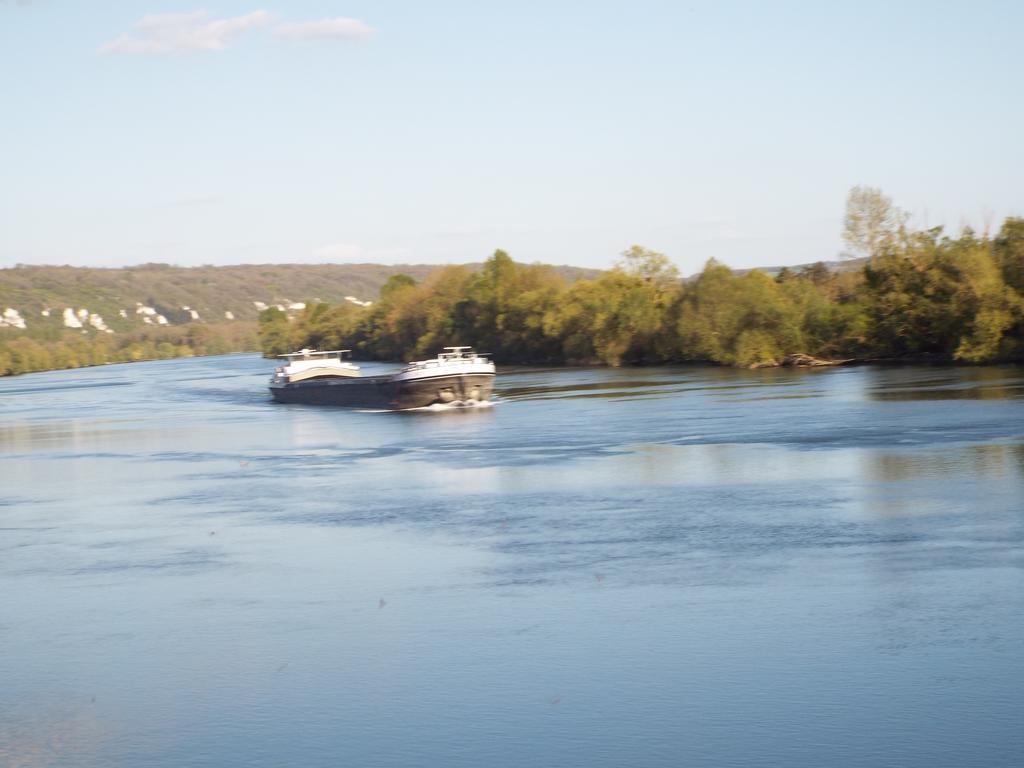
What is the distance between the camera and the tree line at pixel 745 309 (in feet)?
220

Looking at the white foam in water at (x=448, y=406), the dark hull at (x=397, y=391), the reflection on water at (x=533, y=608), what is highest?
the dark hull at (x=397, y=391)

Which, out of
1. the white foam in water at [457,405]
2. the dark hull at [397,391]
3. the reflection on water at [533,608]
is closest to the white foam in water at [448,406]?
the white foam in water at [457,405]

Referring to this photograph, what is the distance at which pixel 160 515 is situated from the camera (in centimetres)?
2523

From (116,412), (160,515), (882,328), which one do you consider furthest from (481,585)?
(882,328)

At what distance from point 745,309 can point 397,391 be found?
30.0 m

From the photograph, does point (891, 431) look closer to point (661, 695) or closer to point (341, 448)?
point (341, 448)

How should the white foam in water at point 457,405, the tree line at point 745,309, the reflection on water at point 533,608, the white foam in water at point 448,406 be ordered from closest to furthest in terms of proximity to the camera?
the reflection on water at point 533,608 → the white foam in water at point 448,406 → the white foam in water at point 457,405 → the tree line at point 745,309

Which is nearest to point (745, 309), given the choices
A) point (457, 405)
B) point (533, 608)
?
point (457, 405)

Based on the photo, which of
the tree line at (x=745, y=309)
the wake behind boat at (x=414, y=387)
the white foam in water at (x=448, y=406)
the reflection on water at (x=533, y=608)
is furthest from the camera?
the tree line at (x=745, y=309)

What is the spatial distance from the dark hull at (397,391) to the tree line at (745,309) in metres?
25.3

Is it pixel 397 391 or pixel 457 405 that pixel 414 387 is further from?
pixel 457 405

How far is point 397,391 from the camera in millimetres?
57062

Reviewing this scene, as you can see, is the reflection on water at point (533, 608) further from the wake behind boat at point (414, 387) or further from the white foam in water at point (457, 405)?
the wake behind boat at point (414, 387)

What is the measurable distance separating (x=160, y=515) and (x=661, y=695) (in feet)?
50.6
